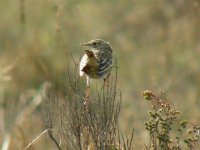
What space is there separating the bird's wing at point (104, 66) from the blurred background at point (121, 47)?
4.24 metres

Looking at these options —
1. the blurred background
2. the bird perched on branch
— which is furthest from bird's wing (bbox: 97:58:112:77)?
the blurred background

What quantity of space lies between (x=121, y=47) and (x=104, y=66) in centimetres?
903

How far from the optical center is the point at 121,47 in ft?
53.7

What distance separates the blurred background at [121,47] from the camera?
13.3m

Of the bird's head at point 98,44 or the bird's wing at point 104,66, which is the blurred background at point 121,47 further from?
the bird's wing at point 104,66

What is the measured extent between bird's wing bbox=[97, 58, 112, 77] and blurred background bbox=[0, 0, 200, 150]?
13.9 ft

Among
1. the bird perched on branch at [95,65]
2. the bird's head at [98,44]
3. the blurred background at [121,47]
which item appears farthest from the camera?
the blurred background at [121,47]

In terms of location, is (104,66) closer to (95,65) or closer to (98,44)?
(95,65)

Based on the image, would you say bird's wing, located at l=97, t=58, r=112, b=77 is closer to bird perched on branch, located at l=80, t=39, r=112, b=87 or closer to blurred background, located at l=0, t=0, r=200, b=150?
bird perched on branch, located at l=80, t=39, r=112, b=87

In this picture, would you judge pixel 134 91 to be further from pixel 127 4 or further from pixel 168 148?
pixel 168 148

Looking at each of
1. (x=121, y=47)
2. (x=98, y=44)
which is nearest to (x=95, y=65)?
(x=98, y=44)

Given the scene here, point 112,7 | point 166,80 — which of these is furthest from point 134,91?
point 112,7

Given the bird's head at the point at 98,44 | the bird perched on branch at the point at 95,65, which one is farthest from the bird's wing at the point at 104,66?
the bird's head at the point at 98,44

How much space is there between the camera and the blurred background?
1333 centimetres
